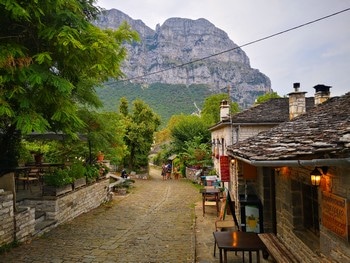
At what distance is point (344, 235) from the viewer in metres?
3.96

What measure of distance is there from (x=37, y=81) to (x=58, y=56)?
4.40 feet

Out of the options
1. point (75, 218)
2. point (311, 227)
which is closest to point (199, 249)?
point (311, 227)

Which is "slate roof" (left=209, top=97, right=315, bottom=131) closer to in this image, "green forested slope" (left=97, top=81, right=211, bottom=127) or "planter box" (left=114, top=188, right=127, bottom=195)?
"planter box" (left=114, top=188, right=127, bottom=195)

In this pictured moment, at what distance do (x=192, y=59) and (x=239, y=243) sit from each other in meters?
170

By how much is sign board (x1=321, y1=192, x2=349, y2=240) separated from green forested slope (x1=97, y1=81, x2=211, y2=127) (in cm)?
7056

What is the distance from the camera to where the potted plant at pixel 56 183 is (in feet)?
37.3

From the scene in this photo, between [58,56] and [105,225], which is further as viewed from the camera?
[105,225]

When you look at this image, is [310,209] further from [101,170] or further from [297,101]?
[101,170]

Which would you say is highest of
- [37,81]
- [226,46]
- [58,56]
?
[226,46]

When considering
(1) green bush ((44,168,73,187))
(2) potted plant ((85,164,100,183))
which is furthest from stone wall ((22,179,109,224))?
(1) green bush ((44,168,73,187))

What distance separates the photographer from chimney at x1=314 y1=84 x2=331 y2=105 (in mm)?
12094

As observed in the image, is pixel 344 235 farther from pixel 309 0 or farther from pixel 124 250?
pixel 309 0

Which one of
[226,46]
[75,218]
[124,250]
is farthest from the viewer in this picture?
[226,46]

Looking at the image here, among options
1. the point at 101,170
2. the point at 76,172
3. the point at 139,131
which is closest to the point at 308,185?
the point at 76,172
